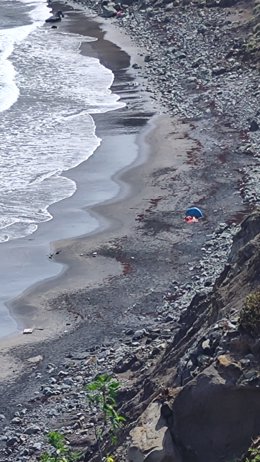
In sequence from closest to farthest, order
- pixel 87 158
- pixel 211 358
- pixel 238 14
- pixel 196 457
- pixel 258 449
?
pixel 258 449, pixel 196 457, pixel 211 358, pixel 87 158, pixel 238 14

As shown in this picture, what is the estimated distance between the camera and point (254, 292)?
1320 cm

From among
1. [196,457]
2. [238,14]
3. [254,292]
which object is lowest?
[238,14]

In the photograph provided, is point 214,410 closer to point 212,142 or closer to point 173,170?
point 173,170

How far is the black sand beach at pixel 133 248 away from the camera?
753 inches

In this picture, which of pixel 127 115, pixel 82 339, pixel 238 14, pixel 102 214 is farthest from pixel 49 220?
pixel 238 14

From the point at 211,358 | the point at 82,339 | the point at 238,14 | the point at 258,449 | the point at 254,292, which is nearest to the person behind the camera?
the point at 258,449

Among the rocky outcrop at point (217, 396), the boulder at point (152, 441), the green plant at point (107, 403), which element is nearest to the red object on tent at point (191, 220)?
the green plant at point (107, 403)

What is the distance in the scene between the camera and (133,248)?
79.4ft

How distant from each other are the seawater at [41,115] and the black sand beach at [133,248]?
633mm

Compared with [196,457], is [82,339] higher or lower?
lower

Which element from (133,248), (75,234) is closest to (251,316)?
(133,248)

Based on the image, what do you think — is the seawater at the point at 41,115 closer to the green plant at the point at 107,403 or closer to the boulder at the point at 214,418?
the green plant at the point at 107,403

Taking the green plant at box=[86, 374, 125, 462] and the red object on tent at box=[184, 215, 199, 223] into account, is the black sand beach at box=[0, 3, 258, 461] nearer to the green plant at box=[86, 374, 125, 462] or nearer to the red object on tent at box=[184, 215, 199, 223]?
the red object on tent at box=[184, 215, 199, 223]

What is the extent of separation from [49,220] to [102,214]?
138 centimetres
